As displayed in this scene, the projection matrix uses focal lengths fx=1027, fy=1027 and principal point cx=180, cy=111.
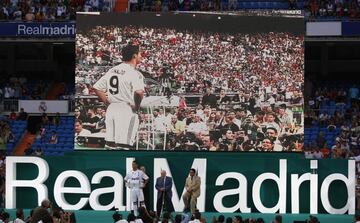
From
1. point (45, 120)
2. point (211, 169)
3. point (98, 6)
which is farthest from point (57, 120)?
point (211, 169)

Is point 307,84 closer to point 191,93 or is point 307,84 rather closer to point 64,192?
point 191,93

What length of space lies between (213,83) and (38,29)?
1286cm

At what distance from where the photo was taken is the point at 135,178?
2642 centimetres

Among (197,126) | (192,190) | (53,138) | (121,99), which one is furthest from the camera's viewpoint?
(53,138)

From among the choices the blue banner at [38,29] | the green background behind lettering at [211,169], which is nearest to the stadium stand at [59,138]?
the blue banner at [38,29]

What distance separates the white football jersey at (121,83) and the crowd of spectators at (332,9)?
1195cm

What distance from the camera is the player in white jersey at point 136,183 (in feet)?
86.7

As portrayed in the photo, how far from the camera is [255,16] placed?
95.5 feet

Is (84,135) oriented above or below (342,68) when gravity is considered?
below

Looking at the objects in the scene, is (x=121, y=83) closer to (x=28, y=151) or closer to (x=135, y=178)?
(x=135, y=178)

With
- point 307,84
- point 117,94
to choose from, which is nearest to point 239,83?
point 117,94

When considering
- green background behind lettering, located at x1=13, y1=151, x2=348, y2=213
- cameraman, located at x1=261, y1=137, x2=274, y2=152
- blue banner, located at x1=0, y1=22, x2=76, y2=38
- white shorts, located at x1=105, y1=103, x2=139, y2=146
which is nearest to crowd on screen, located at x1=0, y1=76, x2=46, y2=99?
blue banner, located at x1=0, y1=22, x2=76, y2=38

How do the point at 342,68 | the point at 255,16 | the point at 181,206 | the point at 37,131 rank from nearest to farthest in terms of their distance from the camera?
the point at 181,206, the point at 255,16, the point at 37,131, the point at 342,68

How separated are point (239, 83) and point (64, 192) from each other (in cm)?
575
